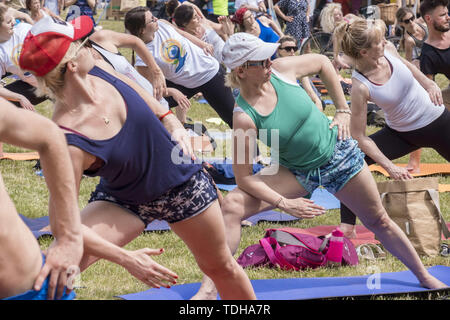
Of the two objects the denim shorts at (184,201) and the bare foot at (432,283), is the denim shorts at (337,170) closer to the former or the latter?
the bare foot at (432,283)

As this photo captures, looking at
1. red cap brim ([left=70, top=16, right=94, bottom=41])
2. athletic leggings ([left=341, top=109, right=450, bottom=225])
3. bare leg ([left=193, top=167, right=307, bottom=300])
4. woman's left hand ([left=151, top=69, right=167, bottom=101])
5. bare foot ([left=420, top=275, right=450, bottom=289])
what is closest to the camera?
red cap brim ([left=70, top=16, right=94, bottom=41])

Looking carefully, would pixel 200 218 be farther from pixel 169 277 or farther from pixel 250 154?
pixel 250 154

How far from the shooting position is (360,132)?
15.9 ft

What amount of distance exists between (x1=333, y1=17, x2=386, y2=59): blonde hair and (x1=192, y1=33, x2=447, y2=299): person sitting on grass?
59 centimetres

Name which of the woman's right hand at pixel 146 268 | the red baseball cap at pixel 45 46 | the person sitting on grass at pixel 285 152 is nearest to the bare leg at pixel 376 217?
the person sitting on grass at pixel 285 152

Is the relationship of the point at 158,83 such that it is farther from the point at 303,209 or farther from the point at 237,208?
the point at 303,209

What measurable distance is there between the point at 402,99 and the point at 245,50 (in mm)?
1645

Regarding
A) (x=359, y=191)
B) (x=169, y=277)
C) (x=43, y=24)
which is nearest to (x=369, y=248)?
(x=359, y=191)

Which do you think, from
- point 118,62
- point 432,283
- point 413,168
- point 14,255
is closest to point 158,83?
point 118,62

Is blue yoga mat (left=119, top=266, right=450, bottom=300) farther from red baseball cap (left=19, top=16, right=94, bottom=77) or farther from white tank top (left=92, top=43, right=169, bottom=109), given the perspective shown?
white tank top (left=92, top=43, right=169, bottom=109)

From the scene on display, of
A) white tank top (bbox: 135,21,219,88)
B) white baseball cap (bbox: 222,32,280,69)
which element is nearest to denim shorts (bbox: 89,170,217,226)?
white baseball cap (bbox: 222,32,280,69)

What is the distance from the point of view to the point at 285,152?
3969 millimetres

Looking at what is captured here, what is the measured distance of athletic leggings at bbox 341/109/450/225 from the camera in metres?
5.12

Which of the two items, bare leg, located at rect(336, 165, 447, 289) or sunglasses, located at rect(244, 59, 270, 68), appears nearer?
sunglasses, located at rect(244, 59, 270, 68)
